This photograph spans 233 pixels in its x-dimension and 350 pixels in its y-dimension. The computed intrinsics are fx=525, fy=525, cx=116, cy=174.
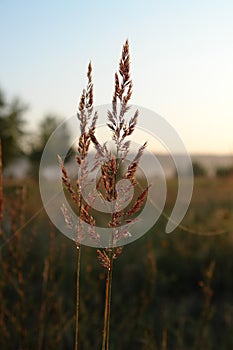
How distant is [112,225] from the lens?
1.06m

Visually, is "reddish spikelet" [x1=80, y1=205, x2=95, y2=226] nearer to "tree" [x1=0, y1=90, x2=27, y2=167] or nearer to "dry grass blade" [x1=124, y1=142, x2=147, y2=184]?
"dry grass blade" [x1=124, y1=142, x2=147, y2=184]

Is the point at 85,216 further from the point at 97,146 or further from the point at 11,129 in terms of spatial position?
the point at 11,129

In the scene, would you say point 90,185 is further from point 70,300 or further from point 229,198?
point 229,198

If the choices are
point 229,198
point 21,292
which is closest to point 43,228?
point 229,198

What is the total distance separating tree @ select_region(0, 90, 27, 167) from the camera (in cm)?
2847

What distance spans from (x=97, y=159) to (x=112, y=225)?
156mm

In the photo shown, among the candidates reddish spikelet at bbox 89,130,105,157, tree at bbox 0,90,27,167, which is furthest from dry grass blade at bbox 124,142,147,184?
tree at bbox 0,90,27,167

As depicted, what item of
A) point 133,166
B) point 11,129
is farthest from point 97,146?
point 11,129

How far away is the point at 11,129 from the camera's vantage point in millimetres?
29703

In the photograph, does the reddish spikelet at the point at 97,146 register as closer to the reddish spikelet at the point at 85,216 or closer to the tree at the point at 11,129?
the reddish spikelet at the point at 85,216

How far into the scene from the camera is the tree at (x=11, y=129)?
28.5m

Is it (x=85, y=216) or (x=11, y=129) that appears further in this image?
(x=11, y=129)

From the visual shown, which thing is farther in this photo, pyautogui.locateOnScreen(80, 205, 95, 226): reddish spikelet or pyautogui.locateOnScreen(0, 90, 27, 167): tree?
pyautogui.locateOnScreen(0, 90, 27, 167): tree

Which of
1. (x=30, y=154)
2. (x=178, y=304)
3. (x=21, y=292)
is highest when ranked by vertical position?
(x=30, y=154)
